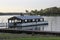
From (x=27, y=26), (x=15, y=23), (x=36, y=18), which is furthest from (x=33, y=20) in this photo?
(x=15, y=23)

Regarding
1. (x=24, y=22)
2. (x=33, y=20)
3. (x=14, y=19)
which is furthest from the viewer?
(x=33, y=20)

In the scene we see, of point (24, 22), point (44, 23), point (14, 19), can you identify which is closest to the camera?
point (14, 19)

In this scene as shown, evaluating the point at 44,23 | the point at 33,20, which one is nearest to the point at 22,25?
the point at 33,20

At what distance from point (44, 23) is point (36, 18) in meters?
6.52

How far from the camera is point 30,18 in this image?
62.7 metres

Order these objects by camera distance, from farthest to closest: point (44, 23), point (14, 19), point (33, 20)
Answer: point (44, 23)
point (33, 20)
point (14, 19)

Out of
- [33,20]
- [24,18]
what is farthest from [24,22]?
[33,20]

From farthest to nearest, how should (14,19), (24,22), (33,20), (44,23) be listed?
(44,23) → (33,20) → (24,22) → (14,19)

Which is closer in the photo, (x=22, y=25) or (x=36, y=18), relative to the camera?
(x=22, y=25)

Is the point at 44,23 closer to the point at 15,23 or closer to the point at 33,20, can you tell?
the point at 33,20

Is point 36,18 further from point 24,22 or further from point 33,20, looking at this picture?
point 24,22

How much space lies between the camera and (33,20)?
66188 mm

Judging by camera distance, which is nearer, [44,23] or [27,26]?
[27,26]

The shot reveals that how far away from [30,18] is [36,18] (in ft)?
14.2
